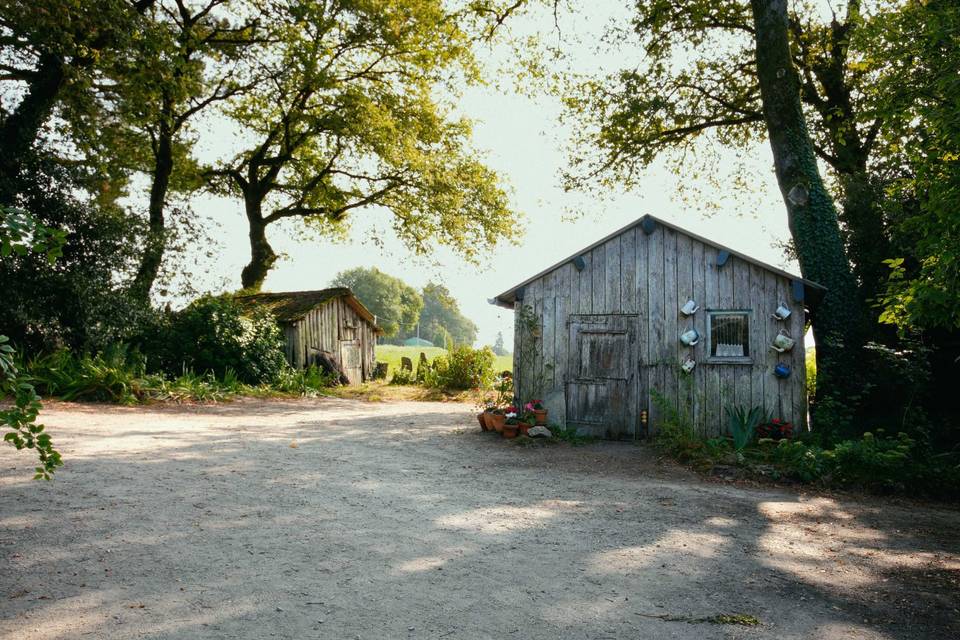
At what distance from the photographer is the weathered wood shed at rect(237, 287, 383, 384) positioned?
20234 millimetres

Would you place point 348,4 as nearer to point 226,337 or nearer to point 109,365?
point 226,337

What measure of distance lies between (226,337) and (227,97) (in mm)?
9123

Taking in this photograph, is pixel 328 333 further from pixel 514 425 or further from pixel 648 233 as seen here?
pixel 648 233

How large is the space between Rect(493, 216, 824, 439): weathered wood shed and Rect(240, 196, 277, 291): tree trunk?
639 inches

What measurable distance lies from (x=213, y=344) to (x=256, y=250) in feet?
28.5

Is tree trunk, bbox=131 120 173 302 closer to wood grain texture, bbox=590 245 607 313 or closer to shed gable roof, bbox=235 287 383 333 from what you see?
shed gable roof, bbox=235 287 383 333

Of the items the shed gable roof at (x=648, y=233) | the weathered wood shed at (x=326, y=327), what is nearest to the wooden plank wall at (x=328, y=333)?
the weathered wood shed at (x=326, y=327)

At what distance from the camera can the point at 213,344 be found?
54.0ft

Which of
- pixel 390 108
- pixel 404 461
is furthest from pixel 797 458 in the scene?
pixel 390 108

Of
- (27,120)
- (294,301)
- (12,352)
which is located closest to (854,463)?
(12,352)

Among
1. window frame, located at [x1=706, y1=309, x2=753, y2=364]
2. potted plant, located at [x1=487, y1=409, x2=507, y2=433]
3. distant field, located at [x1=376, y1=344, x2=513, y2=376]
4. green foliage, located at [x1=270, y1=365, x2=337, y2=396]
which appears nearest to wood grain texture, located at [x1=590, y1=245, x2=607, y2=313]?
window frame, located at [x1=706, y1=309, x2=753, y2=364]

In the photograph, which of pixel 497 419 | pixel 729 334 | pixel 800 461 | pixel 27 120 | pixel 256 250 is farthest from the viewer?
pixel 256 250

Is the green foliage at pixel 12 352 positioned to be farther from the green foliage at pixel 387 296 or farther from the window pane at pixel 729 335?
the green foliage at pixel 387 296

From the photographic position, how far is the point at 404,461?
8016mm
